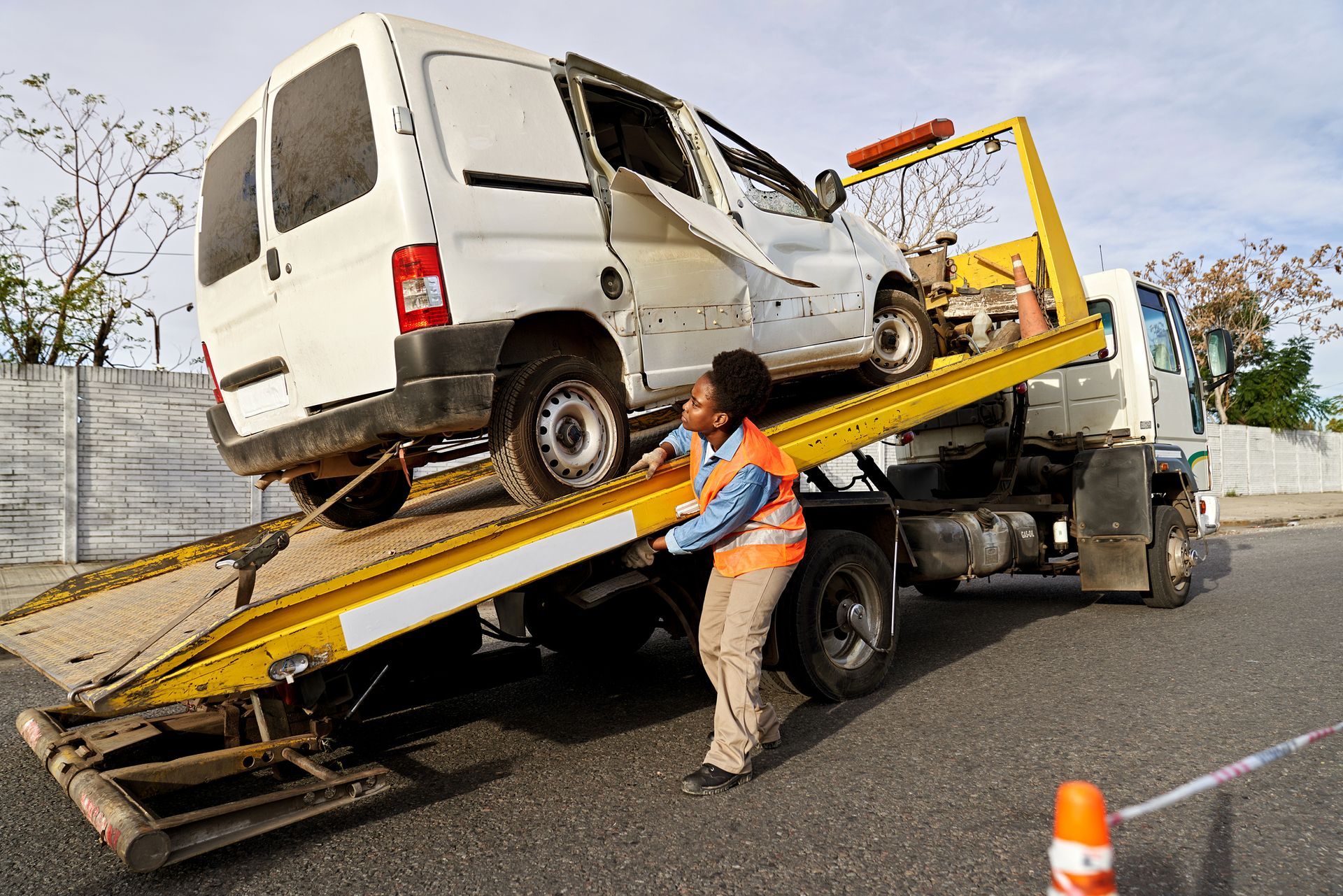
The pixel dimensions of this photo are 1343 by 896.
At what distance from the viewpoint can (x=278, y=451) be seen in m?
3.91

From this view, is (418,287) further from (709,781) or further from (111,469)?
(111,469)

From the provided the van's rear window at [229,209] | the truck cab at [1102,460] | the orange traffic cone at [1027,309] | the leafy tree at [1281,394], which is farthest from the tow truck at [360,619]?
the leafy tree at [1281,394]

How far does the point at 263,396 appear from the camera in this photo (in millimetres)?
4020

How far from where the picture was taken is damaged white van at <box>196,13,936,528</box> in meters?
3.40

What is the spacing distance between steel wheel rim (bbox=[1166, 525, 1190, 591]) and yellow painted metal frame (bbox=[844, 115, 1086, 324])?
1889mm

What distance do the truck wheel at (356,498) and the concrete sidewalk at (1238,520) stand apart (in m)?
1.84

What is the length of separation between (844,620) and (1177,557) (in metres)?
3.79

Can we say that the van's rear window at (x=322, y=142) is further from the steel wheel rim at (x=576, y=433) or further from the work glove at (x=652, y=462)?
the work glove at (x=652, y=462)

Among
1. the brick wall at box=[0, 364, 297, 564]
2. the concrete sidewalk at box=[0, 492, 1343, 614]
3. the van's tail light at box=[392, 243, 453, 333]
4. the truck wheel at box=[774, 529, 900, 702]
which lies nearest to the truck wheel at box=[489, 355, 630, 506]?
the van's tail light at box=[392, 243, 453, 333]

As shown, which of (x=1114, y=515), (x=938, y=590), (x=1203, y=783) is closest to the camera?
(x=1203, y=783)

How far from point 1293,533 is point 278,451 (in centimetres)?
1531

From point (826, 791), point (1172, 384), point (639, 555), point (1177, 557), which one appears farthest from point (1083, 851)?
point (1172, 384)

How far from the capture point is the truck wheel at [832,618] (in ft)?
13.8

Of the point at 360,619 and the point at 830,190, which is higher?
the point at 830,190
